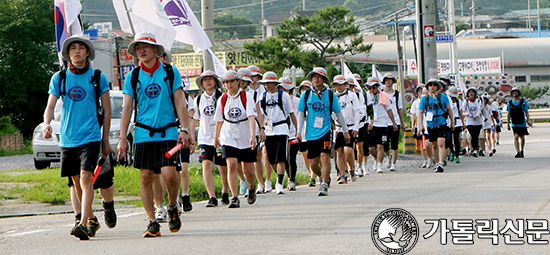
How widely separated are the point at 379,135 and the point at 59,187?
6.65 meters

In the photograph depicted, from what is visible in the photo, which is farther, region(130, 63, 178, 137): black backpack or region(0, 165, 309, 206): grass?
region(0, 165, 309, 206): grass

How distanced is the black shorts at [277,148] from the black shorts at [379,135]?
13.6ft

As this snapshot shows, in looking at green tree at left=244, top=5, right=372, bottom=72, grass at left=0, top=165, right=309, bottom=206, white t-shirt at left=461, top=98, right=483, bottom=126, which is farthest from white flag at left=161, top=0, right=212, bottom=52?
green tree at left=244, top=5, right=372, bottom=72

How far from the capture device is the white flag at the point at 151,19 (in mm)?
11289

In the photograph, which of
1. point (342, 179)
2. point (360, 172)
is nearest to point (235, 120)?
point (342, 179)

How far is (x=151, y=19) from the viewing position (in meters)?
11.3

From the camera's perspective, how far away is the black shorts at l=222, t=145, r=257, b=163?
32.5ft

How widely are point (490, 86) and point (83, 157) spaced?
5640cm

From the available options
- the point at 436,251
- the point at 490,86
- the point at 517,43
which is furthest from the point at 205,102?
the point at 517,43

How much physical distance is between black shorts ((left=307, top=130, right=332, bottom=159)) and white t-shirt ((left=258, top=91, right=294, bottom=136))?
74 cm

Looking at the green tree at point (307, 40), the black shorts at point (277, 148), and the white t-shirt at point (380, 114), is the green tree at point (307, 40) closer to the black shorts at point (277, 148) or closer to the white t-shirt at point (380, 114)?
the white t-shirt at point (380, 114)

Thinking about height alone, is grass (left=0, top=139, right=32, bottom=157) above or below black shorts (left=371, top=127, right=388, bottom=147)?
below

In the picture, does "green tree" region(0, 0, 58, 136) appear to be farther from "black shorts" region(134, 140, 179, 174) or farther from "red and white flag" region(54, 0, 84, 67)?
"black shorts" region(134, 140, 179, 174)

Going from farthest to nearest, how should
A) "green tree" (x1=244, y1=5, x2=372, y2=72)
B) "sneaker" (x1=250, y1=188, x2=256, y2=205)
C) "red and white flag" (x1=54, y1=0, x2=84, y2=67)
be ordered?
"green tree" (x1=244, y1=5, x2=372, y2=72)
"red and white flag" (x1=54, y1=0, x2=84, y2=67)
"sneaker" (x1=250, y1=188, x2=256, y2=205)
